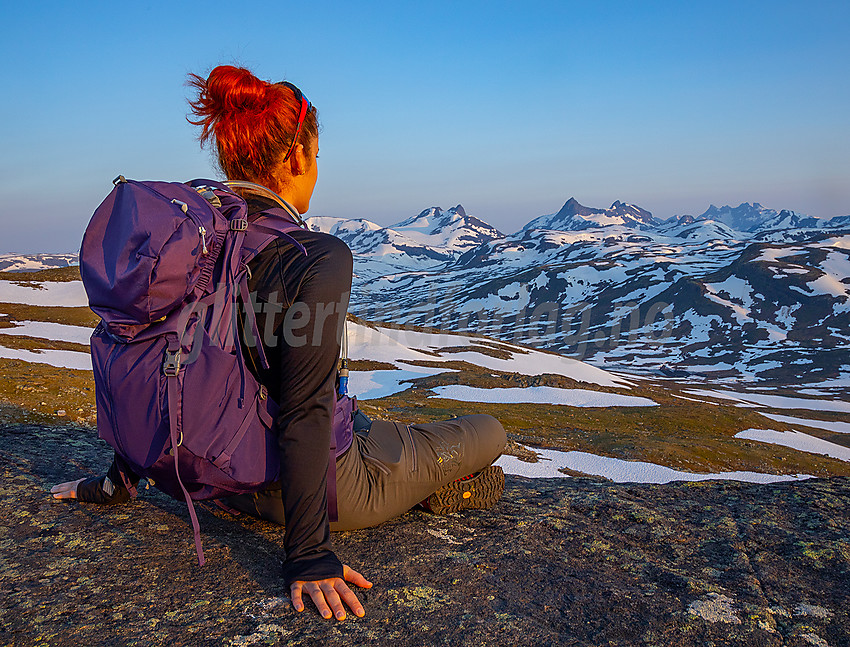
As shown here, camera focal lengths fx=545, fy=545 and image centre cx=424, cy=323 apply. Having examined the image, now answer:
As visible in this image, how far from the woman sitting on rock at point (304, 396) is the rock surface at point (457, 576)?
0.91 feet

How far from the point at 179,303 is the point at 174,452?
1.06 m

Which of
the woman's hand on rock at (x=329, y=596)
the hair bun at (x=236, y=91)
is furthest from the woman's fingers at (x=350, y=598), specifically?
the hair bun at (x=236, y=91)

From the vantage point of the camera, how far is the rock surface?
371 centimetres

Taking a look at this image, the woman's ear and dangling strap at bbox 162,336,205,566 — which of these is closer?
dangling strap at bbox 162,336,205,566

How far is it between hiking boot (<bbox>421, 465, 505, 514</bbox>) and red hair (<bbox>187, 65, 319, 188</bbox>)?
367 cm

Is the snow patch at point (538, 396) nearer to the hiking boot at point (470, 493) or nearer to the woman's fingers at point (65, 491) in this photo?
the hiking boot at point (470, 493)

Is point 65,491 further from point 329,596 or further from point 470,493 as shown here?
point 470,493

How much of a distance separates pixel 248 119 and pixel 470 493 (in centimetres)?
442

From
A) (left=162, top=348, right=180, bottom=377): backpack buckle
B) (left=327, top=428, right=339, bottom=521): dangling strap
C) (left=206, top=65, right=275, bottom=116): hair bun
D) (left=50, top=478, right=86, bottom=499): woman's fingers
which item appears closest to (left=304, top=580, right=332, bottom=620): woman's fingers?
(left=327, top=428, right=339, bottom=521): dangling strap

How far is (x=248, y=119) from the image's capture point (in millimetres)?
4473

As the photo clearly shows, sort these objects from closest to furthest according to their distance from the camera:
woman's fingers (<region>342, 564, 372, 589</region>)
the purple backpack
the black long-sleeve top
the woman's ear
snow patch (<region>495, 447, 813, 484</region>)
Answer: the purple backpack, the black long-sleeve top, woman's fingers (<region>342, 564, 372, 589</region>), the woman's ear, snow patch (<region>495, 447, 813, 484</region>)

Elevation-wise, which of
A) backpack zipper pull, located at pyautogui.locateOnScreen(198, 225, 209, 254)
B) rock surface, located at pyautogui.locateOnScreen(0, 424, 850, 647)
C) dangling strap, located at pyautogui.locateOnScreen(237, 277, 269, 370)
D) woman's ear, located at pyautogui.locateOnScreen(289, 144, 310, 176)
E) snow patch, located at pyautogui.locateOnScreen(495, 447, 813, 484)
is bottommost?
snow patch, located at pyautogui.locateOnScreen(495, 447, 813, 484)

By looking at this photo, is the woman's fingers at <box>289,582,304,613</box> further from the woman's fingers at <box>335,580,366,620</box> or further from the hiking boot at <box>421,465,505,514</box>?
the hiking boot at <box>421,465,505,514</box>

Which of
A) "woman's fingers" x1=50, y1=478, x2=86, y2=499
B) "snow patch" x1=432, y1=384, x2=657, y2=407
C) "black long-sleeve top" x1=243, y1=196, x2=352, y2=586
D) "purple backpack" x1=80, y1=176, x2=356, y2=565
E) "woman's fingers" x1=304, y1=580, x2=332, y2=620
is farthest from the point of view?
"snow patch" x1=432, y1=384, x2=657, y2=407
